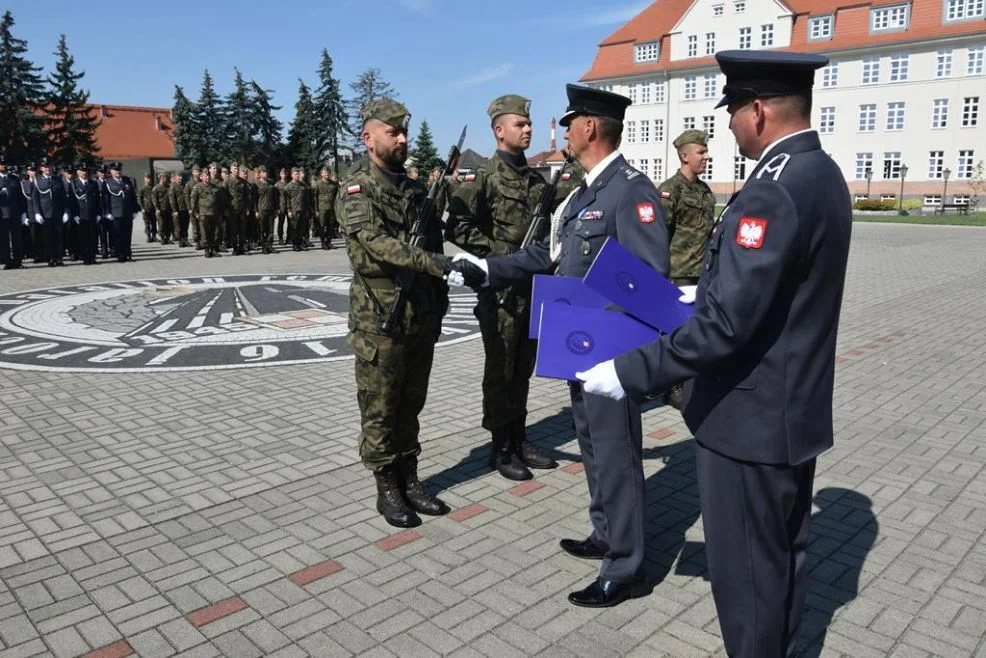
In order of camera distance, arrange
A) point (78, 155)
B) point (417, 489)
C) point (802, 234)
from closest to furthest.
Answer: point (802, 234), point (417, 489), point (78, 155)

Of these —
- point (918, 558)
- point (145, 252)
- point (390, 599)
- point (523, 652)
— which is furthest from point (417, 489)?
point (145, 252)

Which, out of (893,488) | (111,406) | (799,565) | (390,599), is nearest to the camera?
(799,565)

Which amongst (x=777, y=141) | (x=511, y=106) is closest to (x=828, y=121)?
(x=511, y=106)

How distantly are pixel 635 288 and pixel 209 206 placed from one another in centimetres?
1828

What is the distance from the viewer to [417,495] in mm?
4531

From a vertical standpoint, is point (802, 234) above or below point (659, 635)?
above

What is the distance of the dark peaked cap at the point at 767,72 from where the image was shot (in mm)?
2260

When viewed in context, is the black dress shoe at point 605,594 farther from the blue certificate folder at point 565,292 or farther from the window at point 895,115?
the window at point 895,115

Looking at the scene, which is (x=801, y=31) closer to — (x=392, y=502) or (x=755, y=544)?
(x=392, y=502)

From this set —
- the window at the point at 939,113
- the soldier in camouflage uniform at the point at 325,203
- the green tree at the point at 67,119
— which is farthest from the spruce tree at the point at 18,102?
the window at the point at 939,113

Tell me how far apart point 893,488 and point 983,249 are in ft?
68.3

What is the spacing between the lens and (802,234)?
220 centimetres

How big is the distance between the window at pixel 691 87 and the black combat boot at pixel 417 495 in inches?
2411

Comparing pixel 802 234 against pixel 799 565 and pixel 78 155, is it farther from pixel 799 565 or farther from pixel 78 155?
pixel 78 155
